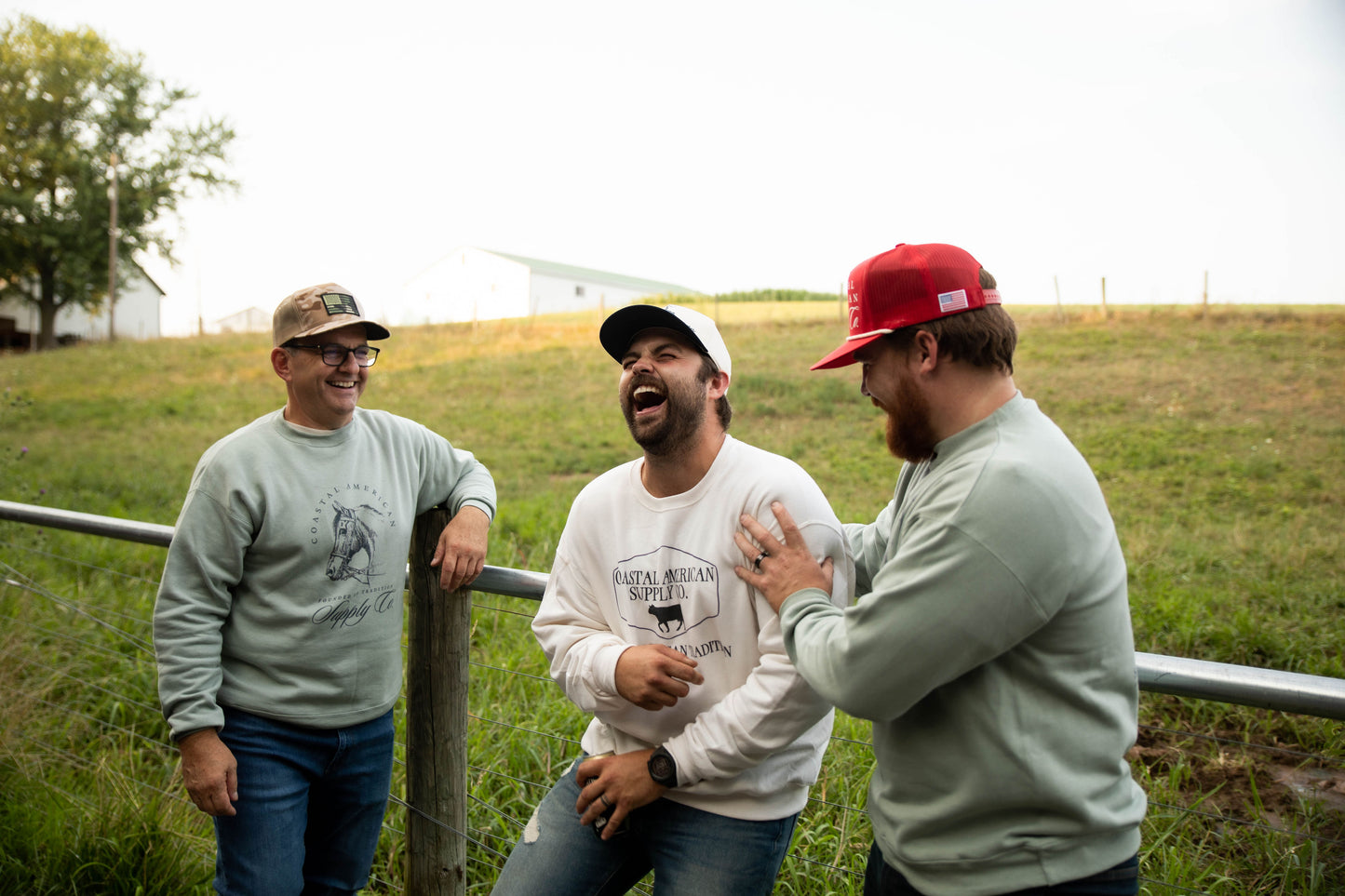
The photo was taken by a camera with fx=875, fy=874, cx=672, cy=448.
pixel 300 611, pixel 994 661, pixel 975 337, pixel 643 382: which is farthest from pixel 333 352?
pixel 994 661

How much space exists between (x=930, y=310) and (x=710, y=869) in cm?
135

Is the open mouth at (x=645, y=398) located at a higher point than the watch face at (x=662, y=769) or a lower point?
higher

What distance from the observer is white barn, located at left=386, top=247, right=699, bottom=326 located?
53625 millimetres

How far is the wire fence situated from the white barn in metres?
46.4

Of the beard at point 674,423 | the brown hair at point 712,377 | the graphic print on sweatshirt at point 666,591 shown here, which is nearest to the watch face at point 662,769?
the graphic print on sweatshirt at point 666,591

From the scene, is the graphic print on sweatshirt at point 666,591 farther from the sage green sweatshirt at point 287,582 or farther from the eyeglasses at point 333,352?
the eyeglasses at point 333,352

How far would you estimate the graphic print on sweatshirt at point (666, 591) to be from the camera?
211 centimetres

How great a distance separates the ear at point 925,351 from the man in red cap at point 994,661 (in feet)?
0.04

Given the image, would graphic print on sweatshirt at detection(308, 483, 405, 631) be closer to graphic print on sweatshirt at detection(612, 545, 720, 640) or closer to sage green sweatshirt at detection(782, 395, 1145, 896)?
graphic print on sweatshirt at detection(612, 545, 720, 640)

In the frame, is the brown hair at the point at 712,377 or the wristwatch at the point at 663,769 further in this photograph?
the brown hair at the point at 712,377

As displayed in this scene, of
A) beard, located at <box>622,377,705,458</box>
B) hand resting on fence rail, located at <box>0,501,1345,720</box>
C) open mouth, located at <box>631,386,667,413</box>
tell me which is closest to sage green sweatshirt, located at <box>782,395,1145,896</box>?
hand resting on fence rail, located at <box>0,501,1345,720</box>

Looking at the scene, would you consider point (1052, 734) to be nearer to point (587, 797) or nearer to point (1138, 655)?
point (1138, 655)

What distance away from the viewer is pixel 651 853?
7.07 feet

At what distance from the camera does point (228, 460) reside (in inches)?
93.4
